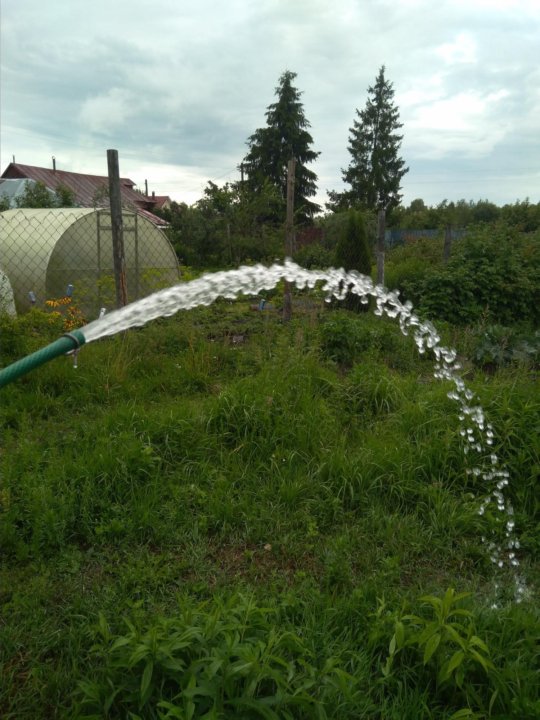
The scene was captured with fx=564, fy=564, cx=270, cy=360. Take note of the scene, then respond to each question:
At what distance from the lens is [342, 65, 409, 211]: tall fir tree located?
3891 centimetres

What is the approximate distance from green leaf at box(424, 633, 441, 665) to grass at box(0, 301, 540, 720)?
0.04ft

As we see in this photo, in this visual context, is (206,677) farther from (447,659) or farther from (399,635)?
(447,659)

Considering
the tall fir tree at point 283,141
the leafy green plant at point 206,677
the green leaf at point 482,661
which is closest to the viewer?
the leafy green plant at point 206,677

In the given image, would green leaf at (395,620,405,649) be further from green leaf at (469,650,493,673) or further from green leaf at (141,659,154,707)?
green leaf at (141,659,154,707)

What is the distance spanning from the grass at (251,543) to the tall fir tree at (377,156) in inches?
1404

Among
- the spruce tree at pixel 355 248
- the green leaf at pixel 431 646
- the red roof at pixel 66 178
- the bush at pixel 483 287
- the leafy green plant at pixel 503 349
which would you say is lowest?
the green leaf at pixel 431 646

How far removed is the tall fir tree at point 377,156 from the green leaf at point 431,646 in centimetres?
3781

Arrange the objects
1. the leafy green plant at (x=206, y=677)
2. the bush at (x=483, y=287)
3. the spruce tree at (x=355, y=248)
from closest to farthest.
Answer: the leafy green plant at (x=206, y=677)
the bush at (x=483, y=287)
the spruce tree at (x=355, y=248)

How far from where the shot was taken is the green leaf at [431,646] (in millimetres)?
1867

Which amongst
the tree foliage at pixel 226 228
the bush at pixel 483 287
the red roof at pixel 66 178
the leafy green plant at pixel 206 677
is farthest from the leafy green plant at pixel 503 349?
the red roof at pixel 66 178

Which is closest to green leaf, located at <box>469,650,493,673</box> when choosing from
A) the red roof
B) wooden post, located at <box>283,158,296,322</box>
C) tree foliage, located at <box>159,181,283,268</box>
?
wooden post, located at <box>283,158,296,322</box>

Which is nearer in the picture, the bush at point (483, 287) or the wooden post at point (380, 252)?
the bush at point (483, 287)

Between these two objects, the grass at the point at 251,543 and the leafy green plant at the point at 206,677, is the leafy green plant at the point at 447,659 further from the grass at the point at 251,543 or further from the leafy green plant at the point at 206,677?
the leafy green plant at the point at 206,677

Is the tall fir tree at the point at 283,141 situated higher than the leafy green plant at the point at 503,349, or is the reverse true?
the tall fir tree at the point at 283,141
